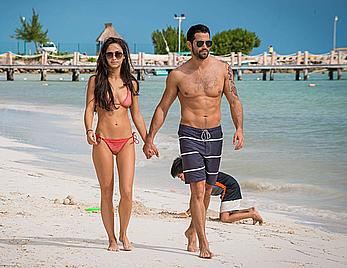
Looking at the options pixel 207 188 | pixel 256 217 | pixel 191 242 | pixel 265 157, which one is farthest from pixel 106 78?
pixel 265 157

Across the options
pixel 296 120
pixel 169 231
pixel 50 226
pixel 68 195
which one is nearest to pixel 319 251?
pixel 169 231

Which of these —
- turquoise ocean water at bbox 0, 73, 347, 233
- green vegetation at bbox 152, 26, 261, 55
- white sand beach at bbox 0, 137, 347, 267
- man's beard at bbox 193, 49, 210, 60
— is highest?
green vegetation at bbox 152, 26, 261, 55

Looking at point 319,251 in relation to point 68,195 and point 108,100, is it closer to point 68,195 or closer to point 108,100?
point 108,100

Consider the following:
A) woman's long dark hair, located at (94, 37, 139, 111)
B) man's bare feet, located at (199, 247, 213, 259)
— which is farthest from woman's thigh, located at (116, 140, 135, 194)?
man's bare feet, located at (199, 247, 213, 259)

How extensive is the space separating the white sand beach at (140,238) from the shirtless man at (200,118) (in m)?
0.39

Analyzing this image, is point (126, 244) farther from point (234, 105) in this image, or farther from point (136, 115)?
point (234, 105)

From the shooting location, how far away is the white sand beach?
229 inches

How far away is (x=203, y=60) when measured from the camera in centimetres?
617

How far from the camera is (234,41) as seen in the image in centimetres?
12088

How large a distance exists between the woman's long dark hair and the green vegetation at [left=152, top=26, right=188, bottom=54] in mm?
103321

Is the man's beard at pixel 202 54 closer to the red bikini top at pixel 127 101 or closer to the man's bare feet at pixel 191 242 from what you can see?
the red bikini top at pixel 127 101

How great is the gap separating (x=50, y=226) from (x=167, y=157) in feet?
26.1

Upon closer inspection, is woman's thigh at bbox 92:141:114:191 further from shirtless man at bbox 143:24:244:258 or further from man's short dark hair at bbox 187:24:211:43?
man's short dark hair at bbox 187:24:211:43

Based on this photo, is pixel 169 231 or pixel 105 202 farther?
pixel 169 231
